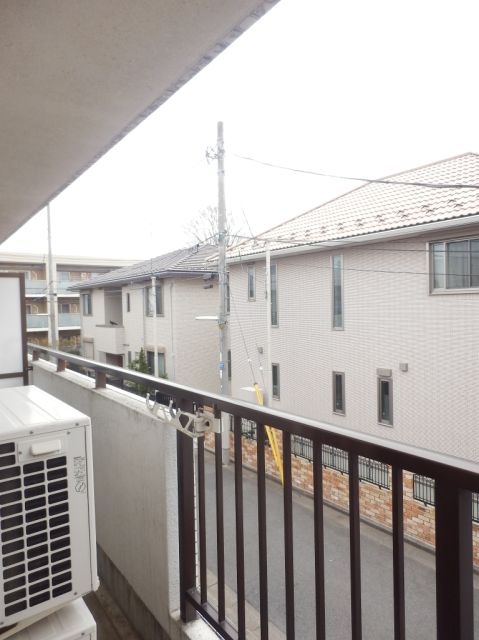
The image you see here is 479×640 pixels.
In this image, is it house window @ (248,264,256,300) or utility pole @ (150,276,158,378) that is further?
utility pole @ (150,276,158,378)

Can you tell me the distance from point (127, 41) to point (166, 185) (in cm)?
1505

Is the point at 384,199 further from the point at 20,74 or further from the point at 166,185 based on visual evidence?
the point at 166,185

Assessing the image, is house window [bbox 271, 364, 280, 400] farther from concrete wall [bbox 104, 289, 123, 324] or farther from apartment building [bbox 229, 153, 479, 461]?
concrete wall [bbox 104, 289, 123, 324]

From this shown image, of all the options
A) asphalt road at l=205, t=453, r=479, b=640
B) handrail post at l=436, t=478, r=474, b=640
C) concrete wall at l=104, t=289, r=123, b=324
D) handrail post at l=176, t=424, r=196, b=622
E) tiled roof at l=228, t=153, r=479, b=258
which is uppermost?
tiled roof at l=228, t=153, r=479, b=258

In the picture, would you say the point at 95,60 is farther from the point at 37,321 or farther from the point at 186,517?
the point at 37,321

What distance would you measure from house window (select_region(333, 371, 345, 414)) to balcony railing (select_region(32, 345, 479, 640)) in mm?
6107

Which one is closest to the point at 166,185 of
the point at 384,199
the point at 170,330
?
the point at 170,330

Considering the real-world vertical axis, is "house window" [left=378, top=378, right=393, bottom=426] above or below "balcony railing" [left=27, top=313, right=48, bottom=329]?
below

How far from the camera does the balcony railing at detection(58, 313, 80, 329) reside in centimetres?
1752

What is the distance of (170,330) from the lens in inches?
436

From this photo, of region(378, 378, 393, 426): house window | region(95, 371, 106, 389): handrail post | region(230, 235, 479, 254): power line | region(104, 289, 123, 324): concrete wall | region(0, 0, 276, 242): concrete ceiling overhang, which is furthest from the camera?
region(104, 289, 123, 324): concrete wall

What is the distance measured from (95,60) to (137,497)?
1261mm

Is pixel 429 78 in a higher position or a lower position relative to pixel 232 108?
lower

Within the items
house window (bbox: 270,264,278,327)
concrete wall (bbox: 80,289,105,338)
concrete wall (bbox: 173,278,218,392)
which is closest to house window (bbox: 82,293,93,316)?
concrete wall (bbox: 80,289,105,338)
